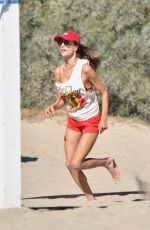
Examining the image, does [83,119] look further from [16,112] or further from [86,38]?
[86,38]

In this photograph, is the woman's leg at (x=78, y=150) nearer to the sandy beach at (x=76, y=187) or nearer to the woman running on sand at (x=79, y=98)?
the woman running on sand at (x=79, y=98)

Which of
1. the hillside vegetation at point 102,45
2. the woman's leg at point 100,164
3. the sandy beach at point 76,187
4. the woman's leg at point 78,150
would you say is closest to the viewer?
the sandy beach at point 76,187

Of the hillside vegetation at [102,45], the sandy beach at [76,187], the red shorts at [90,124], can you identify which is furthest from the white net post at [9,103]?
the hillside vegetation at [102,45]

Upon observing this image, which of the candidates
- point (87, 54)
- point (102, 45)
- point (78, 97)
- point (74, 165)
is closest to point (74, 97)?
point (78, 97)

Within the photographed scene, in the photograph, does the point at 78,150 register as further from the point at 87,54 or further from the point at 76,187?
the point at 76,187

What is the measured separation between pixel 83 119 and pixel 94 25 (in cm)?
692

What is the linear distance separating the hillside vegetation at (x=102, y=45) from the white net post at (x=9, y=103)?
7.58 metres

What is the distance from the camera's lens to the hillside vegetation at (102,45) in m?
14.9

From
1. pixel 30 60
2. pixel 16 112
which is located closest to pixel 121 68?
pixel 30 60

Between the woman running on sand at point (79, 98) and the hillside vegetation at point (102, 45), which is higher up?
the woman running on sand at point (79, 98)

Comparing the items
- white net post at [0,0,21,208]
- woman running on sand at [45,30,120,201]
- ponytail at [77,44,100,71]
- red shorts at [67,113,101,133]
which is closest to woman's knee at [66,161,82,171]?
woman running on sand at [45,30,120,201]

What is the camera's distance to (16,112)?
7332 mm

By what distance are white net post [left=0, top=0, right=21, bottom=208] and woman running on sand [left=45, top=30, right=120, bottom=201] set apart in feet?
3.52

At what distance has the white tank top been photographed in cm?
830
